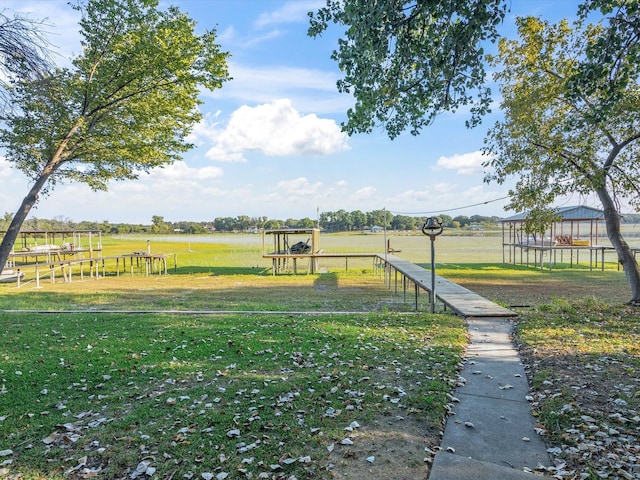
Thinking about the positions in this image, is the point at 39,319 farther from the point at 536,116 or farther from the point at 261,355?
the point at 536,116

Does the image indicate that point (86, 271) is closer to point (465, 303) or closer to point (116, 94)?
point (116, 94)

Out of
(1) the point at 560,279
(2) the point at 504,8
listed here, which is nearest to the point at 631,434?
(2) the point at 504,8

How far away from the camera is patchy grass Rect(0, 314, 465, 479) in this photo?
287cm

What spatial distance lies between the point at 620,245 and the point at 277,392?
8.64 m

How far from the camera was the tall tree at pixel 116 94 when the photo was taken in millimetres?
8438

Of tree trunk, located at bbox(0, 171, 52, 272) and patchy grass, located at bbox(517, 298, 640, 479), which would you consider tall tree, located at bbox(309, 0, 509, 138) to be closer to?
patchy grass, located at bbox(517, 298, 640, 479)

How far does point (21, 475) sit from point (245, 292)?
12405mm

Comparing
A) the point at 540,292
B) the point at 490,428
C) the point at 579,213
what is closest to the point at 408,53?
the point at 490,428

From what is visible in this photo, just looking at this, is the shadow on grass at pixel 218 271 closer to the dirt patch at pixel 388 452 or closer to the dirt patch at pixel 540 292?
the dirt patch at pixel 540 292

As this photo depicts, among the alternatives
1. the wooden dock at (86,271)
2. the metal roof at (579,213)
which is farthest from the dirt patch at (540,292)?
the wooden dock at (86,271)

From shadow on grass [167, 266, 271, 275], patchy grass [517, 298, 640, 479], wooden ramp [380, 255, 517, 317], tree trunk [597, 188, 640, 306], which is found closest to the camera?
patchy grass [517, 298, 640, 479]

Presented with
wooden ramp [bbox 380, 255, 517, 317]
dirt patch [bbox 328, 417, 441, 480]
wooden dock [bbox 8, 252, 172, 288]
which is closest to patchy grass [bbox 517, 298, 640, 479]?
wooden ramp [bbox 380, 255, 517, 317]

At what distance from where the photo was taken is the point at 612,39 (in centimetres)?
393

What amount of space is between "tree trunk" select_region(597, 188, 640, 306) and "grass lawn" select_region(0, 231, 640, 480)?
1.17 metres
